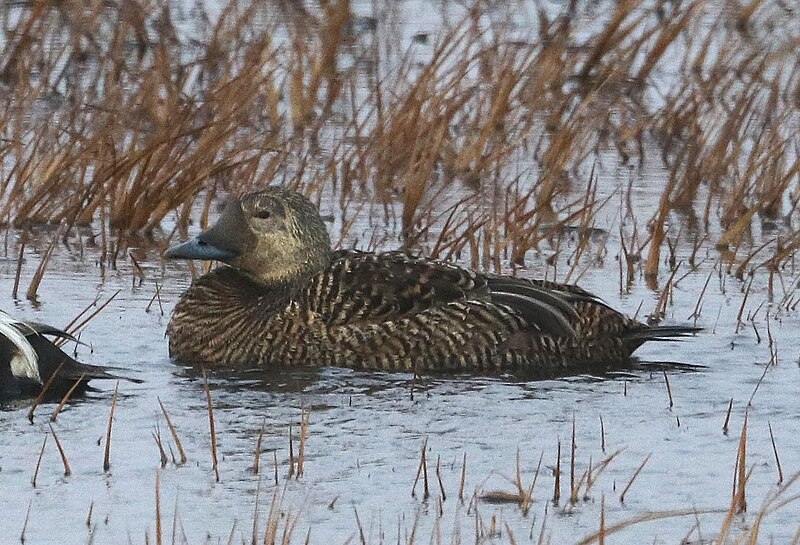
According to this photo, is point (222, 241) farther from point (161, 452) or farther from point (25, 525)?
point (25, 525)

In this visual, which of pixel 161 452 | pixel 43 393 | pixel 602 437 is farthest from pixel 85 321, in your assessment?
pixel 602 437

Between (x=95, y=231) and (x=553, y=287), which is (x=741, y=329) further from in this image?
(x=95, y=231)

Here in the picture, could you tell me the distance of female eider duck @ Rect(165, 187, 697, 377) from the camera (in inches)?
311

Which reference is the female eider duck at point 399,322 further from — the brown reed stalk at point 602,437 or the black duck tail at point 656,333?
the brown reed stalk at point 602,437

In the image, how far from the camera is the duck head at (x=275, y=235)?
8.31 meters

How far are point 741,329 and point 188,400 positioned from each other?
2575 millimetres

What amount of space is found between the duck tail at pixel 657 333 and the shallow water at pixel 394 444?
0.11 metres

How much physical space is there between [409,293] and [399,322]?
134 mm

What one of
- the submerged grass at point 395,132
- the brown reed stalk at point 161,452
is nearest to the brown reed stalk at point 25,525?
the brown reed stalk at point 161,452

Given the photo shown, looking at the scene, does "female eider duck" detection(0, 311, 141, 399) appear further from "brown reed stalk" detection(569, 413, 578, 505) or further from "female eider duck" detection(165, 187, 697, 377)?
"brown reed stalk" detection(569, 413, 578, 505)

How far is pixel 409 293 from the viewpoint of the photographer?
797 cm

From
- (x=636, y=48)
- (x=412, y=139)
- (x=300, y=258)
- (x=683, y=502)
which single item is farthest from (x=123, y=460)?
(x=636, y=48)

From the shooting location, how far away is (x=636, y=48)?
1278 cm

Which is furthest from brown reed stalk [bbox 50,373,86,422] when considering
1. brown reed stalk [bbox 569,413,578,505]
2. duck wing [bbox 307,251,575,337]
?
Answer: brown reed stalk [bbox 569,413,578,505]
